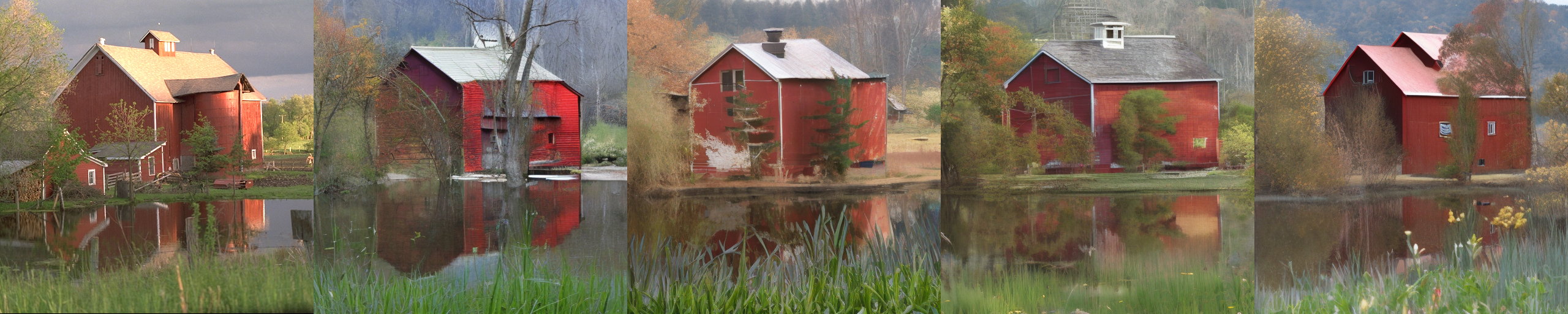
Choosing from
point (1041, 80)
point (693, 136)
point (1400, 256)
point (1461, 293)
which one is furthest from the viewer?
point (1400, 256)

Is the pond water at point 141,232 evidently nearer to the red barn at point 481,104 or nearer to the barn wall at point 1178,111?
the red barn at point 481,104

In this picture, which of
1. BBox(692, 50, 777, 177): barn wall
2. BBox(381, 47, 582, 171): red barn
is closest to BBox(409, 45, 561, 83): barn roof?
BBox(381, 47, 582, 171): red barn

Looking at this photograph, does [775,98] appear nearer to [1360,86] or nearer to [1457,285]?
[1360,86]

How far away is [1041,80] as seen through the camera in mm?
4500

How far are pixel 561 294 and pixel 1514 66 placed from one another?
6.95 m

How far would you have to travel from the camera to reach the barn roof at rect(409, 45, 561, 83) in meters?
3.85

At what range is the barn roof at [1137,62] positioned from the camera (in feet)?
14.9

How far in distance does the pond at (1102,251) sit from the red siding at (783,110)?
33.0 inches

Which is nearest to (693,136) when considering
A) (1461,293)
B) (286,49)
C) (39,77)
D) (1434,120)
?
(286,49)

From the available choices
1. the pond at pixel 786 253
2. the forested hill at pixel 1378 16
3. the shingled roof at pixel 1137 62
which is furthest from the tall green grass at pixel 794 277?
the forested hill at pixel 1378 16

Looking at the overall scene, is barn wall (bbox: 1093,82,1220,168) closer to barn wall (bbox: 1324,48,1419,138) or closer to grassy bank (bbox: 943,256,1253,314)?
grassy bank (bbox: 943,256,1253,314)

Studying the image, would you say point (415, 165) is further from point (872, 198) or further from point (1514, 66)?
point (1514, 66)

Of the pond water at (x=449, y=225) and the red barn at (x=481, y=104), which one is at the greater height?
the red barn at (x=481, y=104)

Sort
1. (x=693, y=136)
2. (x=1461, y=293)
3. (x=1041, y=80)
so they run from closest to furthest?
(x=693, y=136) → (x=1041, y=80) → (x=1461, y=293)
